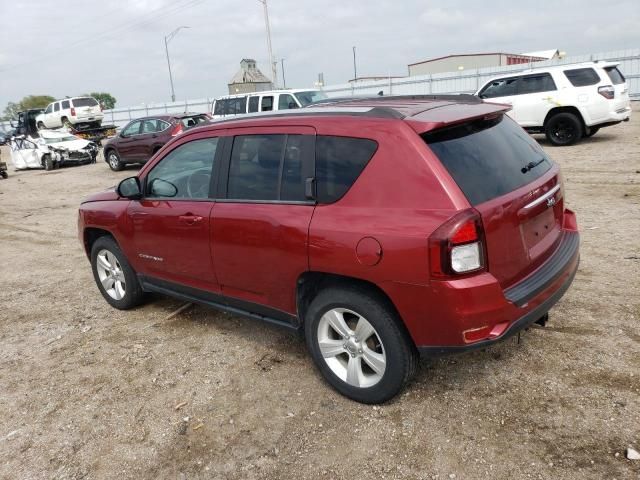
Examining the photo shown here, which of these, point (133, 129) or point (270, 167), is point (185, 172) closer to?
point (270, 167)

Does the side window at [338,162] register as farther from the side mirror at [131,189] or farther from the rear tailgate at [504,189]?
the side mirror at [131,189]

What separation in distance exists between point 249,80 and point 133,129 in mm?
25021

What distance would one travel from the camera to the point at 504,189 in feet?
9.08

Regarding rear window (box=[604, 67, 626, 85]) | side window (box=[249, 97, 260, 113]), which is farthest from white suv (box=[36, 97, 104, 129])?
rear window (box=[604, 67, 626, 85])

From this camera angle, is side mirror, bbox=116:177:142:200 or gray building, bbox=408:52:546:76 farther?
gray building, bbox=408:52:546:76

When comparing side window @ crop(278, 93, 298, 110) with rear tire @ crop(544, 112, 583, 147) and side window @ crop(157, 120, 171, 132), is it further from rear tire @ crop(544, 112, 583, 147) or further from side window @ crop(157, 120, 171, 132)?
rear tire @ crop(544, 112, 583, 147)

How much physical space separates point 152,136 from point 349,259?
13997mm

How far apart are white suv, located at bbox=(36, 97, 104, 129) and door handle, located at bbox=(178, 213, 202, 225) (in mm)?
27343

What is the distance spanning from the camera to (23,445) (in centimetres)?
303

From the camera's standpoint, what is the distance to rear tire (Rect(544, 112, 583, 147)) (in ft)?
39.2

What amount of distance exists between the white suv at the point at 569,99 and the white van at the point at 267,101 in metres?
5.33

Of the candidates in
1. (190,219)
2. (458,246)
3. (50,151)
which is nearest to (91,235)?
(190,219)

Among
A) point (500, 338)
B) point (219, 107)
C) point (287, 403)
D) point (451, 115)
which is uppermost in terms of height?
point (219, 107)

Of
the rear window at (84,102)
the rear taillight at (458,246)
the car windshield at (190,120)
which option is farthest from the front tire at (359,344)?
the rear window at (84,102)
